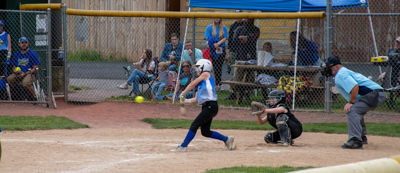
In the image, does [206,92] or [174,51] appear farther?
[174,51]


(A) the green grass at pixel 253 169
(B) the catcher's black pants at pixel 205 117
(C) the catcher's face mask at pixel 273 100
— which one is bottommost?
(A) the green grass at pixel 253 169

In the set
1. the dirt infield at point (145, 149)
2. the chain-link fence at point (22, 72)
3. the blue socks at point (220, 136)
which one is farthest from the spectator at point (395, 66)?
the chain-link fence at point (22, 72)

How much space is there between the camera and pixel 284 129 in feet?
34.0

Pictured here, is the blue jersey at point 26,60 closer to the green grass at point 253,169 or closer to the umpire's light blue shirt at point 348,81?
the umpire's light blue shirt at point 348,81

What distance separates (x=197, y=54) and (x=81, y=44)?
3830 millimetres

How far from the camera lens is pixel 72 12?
49.5 ft

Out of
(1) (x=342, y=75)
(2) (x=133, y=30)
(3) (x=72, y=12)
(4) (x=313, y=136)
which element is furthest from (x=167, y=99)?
(2) (x=133, y=30)

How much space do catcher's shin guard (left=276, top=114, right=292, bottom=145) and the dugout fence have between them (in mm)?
3827

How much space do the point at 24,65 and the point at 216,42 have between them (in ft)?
15.9

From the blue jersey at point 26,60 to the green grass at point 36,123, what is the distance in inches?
71.5

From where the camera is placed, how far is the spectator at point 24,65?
14695mm

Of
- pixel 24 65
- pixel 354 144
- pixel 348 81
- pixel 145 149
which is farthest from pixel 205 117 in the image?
pixel 24 65

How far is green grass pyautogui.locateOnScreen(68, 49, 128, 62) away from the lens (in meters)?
16.4

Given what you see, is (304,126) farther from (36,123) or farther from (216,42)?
(36,123)
